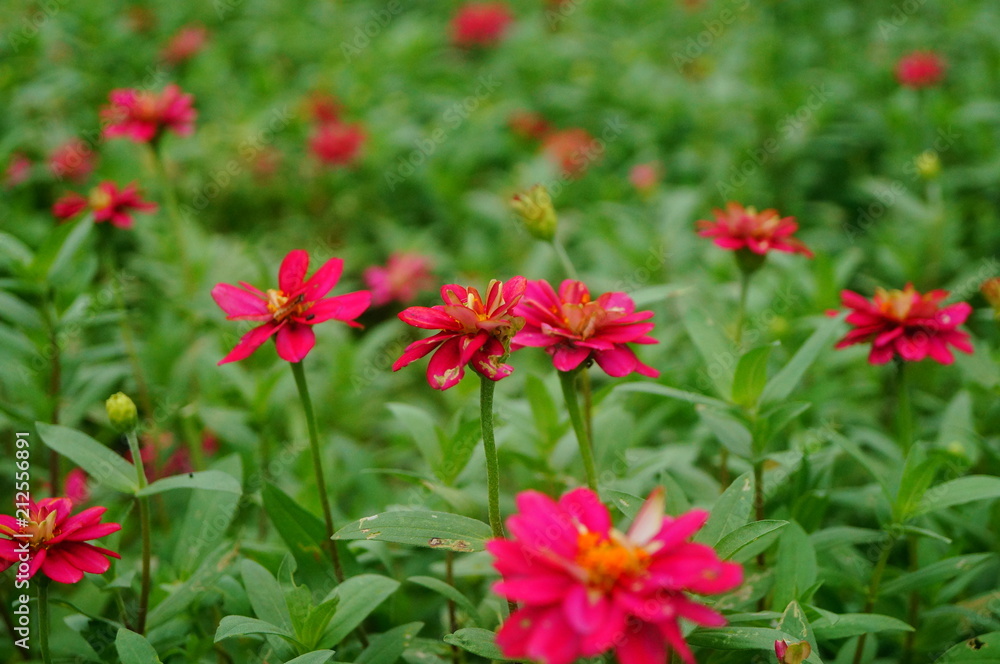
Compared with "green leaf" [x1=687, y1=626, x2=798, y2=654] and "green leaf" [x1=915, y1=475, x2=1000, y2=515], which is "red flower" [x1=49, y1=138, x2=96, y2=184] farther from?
"green leaf" [x1=915, y1=475, x2=1000, y2=515]

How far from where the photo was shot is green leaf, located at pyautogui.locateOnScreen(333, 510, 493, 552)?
38.5 inches

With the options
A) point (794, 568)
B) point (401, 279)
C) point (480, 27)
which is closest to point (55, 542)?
point (794, 568)

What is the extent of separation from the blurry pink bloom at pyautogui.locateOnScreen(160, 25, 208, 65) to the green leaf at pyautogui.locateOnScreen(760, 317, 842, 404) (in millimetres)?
3246

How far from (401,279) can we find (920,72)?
203 cm

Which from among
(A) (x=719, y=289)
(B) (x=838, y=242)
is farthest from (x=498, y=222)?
(B) (x=838, y=242)

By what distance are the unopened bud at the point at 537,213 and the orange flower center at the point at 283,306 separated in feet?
1.52

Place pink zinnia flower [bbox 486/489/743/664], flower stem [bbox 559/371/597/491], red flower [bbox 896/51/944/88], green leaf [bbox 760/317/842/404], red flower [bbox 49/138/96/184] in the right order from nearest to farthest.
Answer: pink zinnia flower [bbox 486/489/743/664] → flower stem [bbox 559/371/597/491] → green leaf [bbox 760/317/842/404] → red flower [bbox 49/138/96/184] → red flower [bbox 896/51/944/88]

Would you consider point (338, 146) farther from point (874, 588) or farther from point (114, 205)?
point (874, 588)

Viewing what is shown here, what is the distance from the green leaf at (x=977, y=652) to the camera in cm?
112

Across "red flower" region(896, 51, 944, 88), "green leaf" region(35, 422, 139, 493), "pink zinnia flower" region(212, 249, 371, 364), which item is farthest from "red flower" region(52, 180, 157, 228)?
"red flower" region(896, 51, 944, 88)

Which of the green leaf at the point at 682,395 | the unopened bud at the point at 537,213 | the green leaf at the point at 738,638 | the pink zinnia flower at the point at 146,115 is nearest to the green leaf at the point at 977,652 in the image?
the green leaf at the point at 738,638

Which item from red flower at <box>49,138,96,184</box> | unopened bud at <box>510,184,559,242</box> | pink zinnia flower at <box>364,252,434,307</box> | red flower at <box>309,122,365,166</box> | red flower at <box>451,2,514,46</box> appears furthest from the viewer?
A: red flower at <box>451,2,514,46</box>

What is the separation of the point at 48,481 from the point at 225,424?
16.1 inches

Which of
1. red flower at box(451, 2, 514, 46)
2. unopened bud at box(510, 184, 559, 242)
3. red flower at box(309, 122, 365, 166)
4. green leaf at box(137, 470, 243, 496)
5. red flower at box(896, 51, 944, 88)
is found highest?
red flower at box(451, 2, 514, 46)
